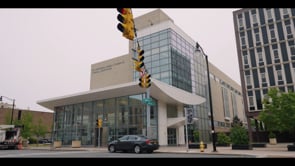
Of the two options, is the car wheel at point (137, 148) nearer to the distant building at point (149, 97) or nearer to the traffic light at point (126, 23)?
the distant building at point (149, 97)

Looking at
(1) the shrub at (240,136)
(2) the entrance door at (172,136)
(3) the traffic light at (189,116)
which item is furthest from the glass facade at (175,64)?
(1) the shrub at (240,136)

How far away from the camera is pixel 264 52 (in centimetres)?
3628

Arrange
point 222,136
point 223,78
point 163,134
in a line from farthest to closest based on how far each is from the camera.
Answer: point 223,78
point 163,134
point 222,136

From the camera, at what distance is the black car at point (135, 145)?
56.4 ft

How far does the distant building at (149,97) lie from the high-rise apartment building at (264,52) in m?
7.93

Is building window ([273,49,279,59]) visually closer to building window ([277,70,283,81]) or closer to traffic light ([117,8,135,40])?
building window ([277,70,283,81])

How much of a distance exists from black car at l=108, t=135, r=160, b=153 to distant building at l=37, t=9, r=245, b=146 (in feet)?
14.2

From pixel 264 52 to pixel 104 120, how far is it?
26.9m

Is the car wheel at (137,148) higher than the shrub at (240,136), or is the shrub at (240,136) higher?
the shrub at (240,136)

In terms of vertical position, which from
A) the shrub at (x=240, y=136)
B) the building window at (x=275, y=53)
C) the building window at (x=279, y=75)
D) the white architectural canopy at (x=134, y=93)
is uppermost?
the building window at (x=275, y=53)

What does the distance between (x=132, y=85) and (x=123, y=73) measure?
17.9 metres

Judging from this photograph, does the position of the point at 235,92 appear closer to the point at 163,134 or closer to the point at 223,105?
the point at 223,105

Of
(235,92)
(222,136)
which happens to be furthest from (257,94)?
(235,92)
